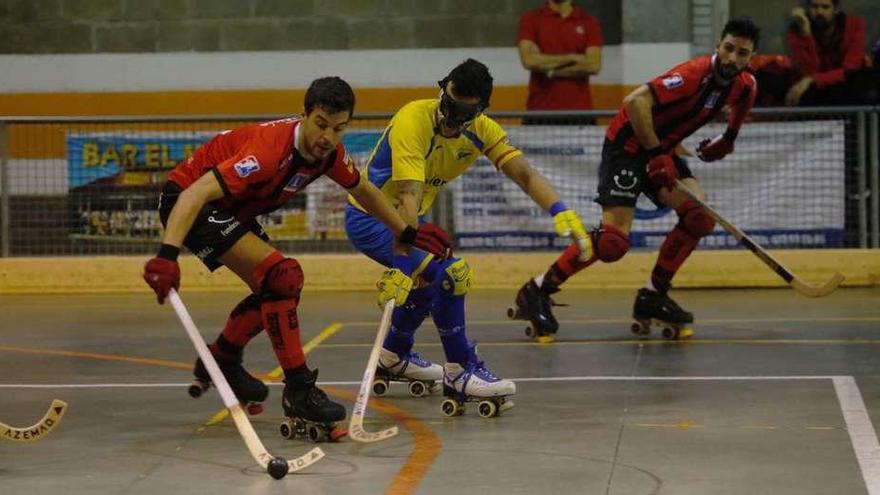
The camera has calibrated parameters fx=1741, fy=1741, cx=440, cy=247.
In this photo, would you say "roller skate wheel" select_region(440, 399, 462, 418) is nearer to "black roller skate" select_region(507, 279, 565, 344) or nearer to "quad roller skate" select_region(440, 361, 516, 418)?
"quad roller skate" select_region(440, 361, 516, 418)

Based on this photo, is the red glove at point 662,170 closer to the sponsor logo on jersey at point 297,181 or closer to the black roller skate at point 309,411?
the sponsor logo on jersey at point 297,181

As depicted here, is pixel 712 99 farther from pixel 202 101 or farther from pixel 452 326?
pixel 202 101

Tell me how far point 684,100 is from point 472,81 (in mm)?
3326

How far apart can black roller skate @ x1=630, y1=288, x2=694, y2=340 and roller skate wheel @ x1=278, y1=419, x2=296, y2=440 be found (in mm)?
4205

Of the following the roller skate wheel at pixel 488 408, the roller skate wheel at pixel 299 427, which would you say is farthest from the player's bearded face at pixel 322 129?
the roller skate wheel at pixel 488 408

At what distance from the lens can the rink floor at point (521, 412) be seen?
22.9ft

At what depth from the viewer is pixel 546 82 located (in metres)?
16.8

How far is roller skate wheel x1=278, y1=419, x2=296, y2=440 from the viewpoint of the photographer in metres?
7.99

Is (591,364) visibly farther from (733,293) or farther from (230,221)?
(733,293)

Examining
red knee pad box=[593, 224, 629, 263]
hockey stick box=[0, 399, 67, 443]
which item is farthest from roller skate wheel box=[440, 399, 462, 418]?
red knee pad box=[593, 224, 629, 263]

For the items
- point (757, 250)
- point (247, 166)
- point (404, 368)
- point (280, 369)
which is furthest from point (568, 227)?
point (757, 250)

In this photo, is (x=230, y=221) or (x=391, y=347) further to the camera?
(x=391, y=347)

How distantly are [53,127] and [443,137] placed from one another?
23.1ft

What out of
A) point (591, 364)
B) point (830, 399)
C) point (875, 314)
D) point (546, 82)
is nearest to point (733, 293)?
point (875, 314)
